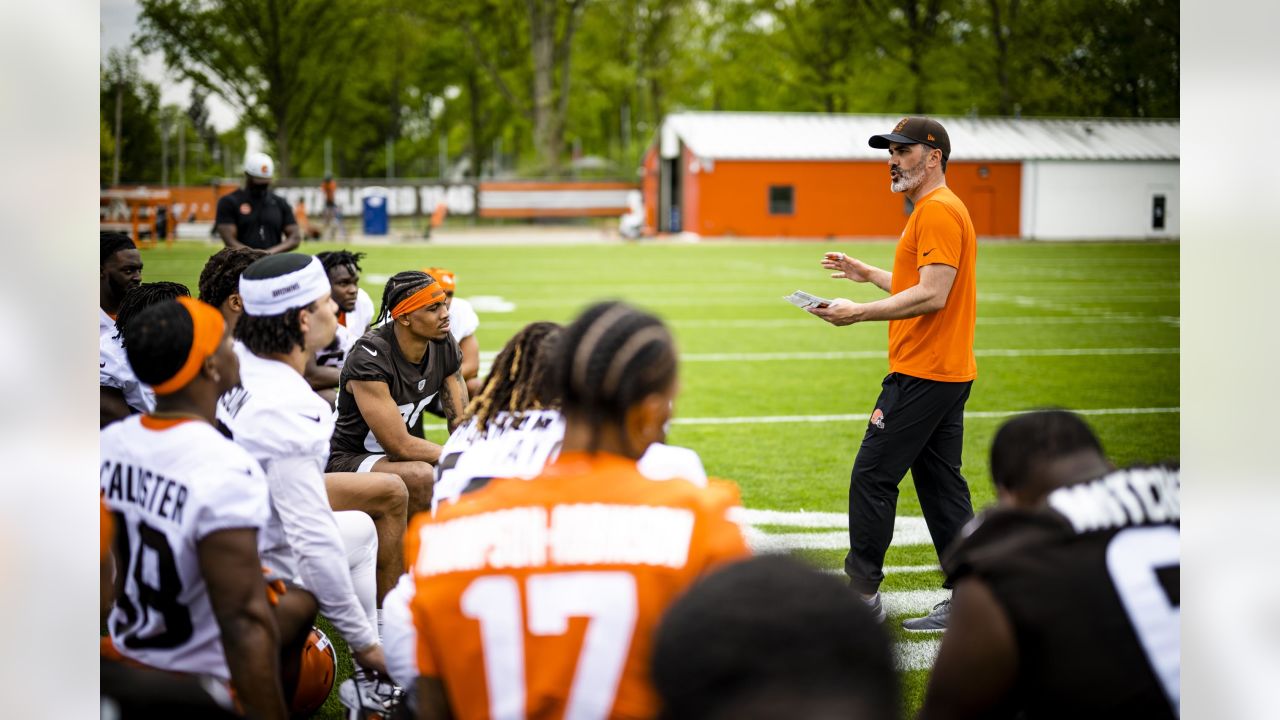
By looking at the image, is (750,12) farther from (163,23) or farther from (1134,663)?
(1134,663)

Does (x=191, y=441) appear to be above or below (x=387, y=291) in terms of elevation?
below

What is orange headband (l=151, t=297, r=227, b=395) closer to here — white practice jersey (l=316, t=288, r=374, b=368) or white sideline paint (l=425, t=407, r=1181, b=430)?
white practice jersey (l=316, t=288, r=374, b=368)

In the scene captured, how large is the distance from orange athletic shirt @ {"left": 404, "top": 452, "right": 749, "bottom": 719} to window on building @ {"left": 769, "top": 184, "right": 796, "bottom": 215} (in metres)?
33.4

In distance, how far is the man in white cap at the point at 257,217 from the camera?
707 cm

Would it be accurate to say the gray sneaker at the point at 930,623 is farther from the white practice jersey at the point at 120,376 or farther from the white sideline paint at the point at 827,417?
the white sideline paint at the point at 827,417

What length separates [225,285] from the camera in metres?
4.43

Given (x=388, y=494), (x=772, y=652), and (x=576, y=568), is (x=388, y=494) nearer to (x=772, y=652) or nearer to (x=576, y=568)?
(x=576, y=568)

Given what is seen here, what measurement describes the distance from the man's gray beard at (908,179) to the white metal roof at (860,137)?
3429 mm

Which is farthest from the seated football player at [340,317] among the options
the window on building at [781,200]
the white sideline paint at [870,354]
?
the window on building at [781,200]

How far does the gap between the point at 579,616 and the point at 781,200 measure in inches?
1336

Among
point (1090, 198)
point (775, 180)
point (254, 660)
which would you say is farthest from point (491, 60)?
point (775, 180)
